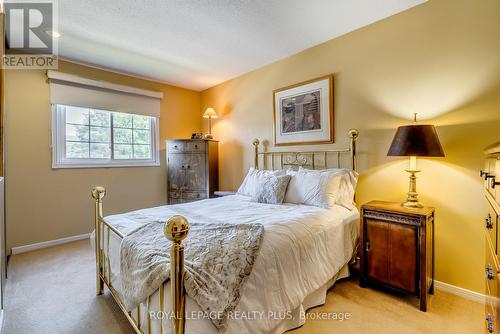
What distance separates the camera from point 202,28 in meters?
2.53

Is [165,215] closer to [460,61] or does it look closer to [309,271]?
[309,271]

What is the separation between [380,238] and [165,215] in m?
1.83

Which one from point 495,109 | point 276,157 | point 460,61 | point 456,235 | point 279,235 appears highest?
point 460,61

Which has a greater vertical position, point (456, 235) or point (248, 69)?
point (248, 69)

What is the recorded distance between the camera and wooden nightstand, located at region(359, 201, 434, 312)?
1.85m

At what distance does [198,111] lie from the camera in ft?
15.8

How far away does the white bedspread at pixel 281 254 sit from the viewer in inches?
49.7

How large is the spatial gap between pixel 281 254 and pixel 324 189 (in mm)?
1071

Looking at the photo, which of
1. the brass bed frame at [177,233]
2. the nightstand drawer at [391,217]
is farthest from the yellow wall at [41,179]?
the nightstand drawer at [391,217]

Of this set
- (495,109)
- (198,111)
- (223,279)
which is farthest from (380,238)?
(198,111)

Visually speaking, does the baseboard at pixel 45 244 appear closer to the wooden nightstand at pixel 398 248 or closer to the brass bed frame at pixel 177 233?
the brass bed frame at pixel 177 233

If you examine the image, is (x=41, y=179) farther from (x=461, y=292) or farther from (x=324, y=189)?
(x=461, y=292)

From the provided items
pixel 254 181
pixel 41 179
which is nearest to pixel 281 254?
pixel 254 181

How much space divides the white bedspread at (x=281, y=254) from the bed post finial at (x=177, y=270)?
0.12 feet
